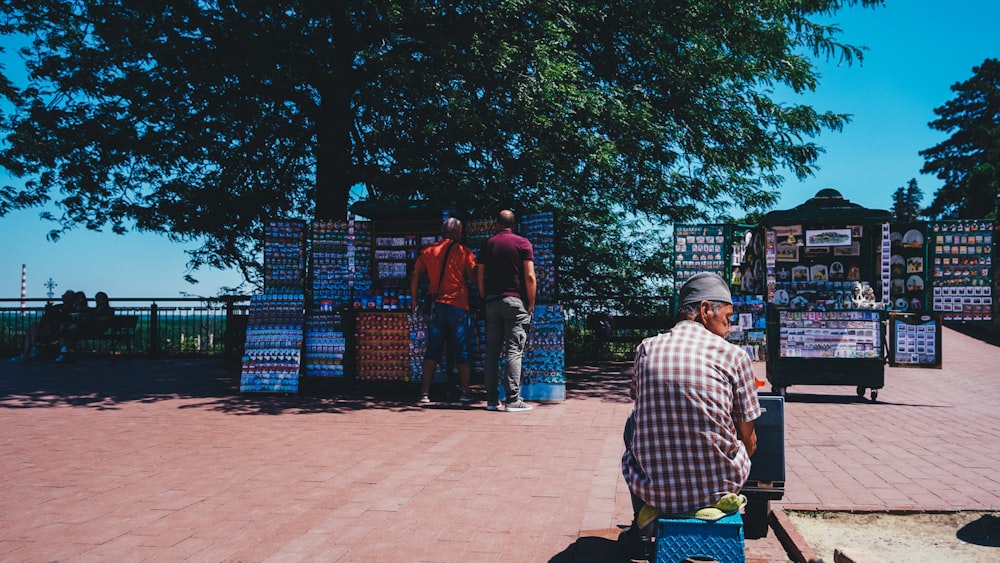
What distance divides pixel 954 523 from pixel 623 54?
9.55 metres

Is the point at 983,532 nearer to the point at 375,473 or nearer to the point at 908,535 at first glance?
the point at 908,535

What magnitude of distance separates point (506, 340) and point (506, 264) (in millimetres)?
892

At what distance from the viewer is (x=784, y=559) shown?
3.57 meters

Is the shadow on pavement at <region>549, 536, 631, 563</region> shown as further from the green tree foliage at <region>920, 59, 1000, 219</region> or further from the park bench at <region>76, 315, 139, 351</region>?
the green tree foliage at <region>920, 59, 1000, 219</region>

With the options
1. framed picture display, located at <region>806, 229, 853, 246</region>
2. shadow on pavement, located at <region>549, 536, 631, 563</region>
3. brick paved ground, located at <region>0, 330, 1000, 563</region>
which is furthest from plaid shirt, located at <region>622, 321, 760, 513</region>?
framed picture display, located at <region>806, 229, 853, 246</region>

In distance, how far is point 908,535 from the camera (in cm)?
400

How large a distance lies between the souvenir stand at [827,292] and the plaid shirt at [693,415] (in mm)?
6913

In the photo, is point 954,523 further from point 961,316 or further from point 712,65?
point 712,65

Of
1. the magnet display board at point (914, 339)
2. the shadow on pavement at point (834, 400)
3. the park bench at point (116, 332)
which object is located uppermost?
the magnet display board at point (914, 339)

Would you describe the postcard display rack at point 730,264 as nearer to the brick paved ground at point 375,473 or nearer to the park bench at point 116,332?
the brick paved ground at point 375,473

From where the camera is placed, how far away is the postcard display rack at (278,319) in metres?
9.49

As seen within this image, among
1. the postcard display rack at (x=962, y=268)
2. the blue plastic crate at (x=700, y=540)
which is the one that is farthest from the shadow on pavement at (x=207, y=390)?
the blue plastic crate at (x=700, y=540)

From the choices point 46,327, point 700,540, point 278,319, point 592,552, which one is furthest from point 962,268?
point 46,327

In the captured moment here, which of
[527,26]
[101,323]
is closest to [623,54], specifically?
[527,26]
